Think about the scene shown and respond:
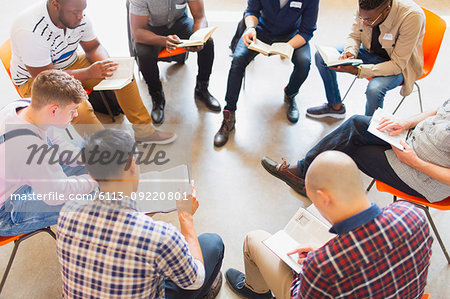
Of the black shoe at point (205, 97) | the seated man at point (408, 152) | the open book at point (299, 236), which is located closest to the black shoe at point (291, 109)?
the black shoe at point (205, 97)

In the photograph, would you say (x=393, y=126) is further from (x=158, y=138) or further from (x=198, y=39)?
(x=158, y=138)

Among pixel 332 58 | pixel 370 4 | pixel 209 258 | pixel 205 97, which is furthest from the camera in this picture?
pixel 205 97

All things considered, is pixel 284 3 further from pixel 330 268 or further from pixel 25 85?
→ pixel 330 268

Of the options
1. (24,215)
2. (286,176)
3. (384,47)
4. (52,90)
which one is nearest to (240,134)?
(286,176)

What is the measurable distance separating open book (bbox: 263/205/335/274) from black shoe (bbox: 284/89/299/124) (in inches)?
53.8

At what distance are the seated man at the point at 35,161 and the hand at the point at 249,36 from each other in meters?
1.49

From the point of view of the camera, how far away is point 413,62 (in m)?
2.46

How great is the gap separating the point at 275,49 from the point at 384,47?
0.83 metres

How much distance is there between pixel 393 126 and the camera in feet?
6.52

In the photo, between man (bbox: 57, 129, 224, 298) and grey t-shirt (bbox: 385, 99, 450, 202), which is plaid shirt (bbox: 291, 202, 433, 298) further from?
grey t-shirt (bbox: 385, 99, 450, 202)

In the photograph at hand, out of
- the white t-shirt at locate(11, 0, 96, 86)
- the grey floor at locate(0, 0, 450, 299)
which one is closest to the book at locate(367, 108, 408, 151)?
the grey floor at locate(0, 0, 450, 299)

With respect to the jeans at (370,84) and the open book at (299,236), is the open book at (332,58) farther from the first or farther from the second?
the open book at (299,236)

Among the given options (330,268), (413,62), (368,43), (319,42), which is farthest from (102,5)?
(330,268)

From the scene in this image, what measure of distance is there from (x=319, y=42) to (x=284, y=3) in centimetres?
128
